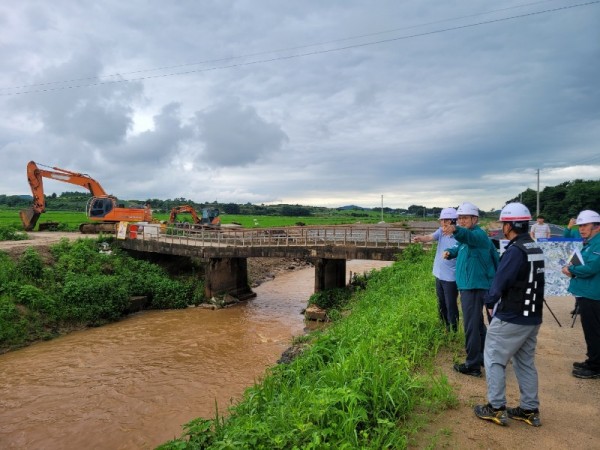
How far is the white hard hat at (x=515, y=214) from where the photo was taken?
11.9ft

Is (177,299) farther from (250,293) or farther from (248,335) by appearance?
(248,335)

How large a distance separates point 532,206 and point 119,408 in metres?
64.7

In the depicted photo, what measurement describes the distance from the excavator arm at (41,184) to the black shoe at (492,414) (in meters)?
25.4

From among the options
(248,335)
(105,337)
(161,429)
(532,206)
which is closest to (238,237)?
(248,335)

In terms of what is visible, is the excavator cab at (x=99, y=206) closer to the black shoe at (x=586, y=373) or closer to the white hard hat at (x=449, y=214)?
the white hard hat at (x=449, y=214)

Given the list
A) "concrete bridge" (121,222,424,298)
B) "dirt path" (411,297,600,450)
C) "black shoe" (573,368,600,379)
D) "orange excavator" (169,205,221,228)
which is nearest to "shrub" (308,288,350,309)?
"concrete bridge" (121,222,424,298)

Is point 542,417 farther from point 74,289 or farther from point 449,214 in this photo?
point 74,289

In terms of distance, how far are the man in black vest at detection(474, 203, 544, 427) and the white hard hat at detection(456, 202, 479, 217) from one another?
918 millimetres

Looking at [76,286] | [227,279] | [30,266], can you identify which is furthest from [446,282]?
[30,266]

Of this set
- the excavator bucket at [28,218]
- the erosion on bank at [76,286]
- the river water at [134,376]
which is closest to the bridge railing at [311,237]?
the erosion on bank at [76,286]

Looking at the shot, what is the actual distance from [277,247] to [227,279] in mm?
4005

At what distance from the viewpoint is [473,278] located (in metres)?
4.78

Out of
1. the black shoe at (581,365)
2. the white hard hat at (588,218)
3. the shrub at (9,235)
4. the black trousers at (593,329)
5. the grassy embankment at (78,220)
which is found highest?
the grassy embankment at (78,220)

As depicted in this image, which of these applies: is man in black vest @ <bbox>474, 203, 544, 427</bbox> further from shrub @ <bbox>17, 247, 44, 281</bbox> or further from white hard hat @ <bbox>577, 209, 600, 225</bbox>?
shrub @ <bbox>17, 247, 44, 281</bbox>
